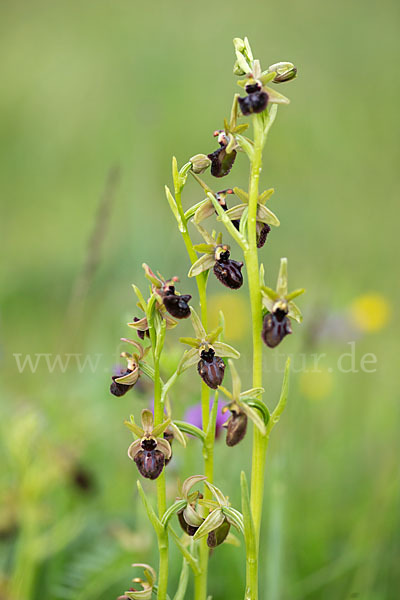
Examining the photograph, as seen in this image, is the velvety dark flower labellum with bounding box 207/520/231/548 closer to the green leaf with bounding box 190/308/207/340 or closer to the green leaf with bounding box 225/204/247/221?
the green leaf with bounding box 190/308/207/340

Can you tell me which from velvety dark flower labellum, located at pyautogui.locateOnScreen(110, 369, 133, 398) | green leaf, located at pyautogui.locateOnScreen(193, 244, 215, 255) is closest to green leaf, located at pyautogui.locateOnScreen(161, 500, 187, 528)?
velvety dark flower labellum, located at pyautogui.locateOnScreen(110, 369, 133, 398)

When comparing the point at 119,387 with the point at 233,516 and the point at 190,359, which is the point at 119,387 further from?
the point at 233,516

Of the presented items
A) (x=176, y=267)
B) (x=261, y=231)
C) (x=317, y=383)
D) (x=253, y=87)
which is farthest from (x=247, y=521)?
(x=176, y=267)

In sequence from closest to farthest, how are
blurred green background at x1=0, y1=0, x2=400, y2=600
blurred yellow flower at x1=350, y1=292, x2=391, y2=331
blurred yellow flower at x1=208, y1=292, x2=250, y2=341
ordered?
blurred green background at x1=0, y1=0, x2=400, y2=600 < blurred yellow flower at x1=350, y1=292, x2=391, y2=331 < blurred yellow flower at x1=208, y1=292, x2=250, y2=341

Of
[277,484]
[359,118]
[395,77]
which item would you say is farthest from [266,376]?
[395,77]

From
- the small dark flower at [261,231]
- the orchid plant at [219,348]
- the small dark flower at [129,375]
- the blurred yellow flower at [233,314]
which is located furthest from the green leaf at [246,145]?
the blurred yellow flower at [233,314]

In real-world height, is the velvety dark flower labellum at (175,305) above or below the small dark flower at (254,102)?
below

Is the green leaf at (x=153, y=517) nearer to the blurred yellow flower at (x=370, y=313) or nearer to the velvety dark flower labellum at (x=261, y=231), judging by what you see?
the velvety dark flower labellum at (x=261, y=231)

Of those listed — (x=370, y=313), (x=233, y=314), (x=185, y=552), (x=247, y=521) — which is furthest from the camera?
(x=233, y=314)
